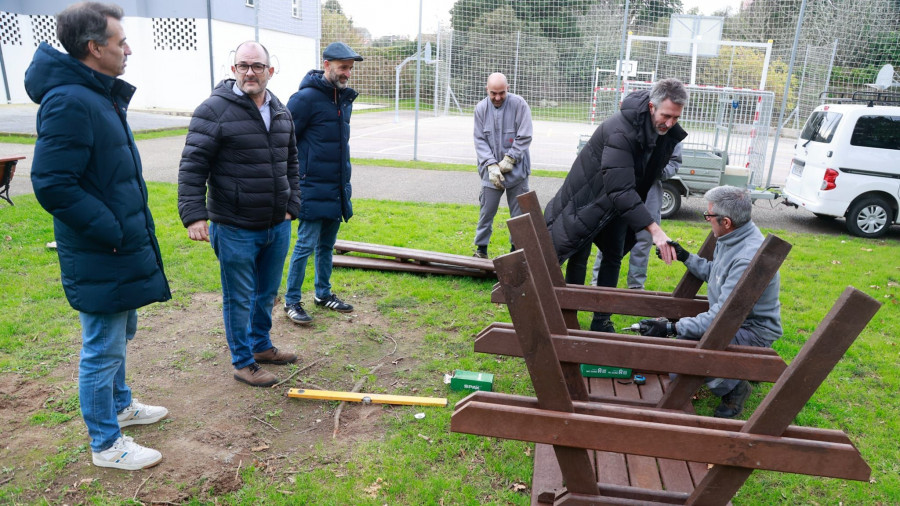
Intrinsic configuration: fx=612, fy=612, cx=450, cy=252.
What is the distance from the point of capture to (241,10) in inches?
1014

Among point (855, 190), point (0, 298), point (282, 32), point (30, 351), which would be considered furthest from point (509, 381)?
point (282, 32)

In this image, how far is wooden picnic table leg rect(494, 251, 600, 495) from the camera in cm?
209

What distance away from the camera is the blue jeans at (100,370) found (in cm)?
301

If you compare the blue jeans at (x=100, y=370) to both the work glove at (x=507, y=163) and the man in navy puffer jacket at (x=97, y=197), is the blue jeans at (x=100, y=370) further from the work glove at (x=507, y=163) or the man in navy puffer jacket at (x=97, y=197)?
the work glove at (x=507, y=163)

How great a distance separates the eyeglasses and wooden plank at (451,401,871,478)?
2446mm

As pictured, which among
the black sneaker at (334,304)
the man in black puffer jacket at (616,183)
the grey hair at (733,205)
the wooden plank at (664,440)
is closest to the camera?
the wooden plank at (664,440)

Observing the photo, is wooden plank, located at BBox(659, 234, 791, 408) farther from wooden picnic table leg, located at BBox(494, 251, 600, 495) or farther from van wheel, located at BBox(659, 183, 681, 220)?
van wheel, located at BBox(659, 183, 681, 220)

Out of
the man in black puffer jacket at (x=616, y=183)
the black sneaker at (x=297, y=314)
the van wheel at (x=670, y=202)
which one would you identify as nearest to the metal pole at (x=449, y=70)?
the van wheel at (x=670, y=202)

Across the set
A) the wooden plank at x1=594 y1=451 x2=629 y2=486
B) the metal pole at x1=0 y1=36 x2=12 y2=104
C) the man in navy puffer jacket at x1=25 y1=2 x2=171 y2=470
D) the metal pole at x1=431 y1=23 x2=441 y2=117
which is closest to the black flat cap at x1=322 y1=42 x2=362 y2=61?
the man in navy puffer jacket at x1=25 y1=2 x2=171 y2=470

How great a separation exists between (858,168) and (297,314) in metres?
8.32

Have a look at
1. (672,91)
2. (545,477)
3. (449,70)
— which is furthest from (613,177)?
(449,70)

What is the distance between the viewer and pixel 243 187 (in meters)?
3.75

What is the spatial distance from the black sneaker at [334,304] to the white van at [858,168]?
24.5 feet

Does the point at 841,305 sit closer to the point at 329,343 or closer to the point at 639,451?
the point at 639,451
